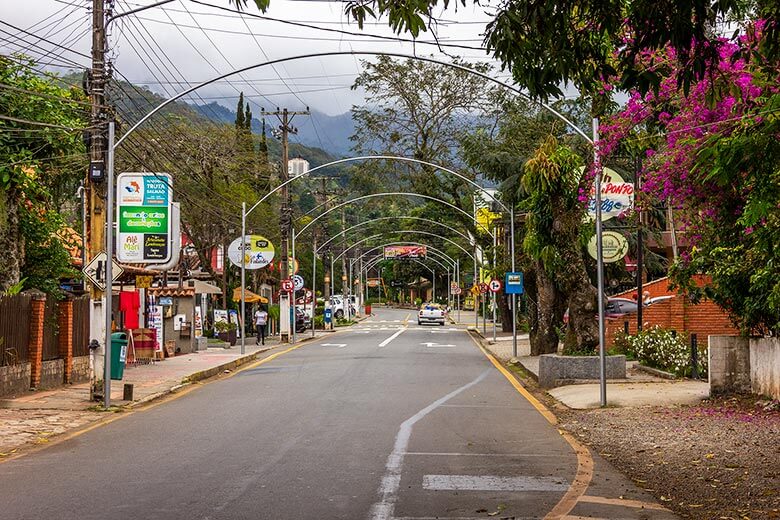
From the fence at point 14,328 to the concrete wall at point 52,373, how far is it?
89 cm

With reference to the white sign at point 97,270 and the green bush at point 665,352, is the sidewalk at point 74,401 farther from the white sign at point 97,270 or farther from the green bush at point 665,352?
the green bush at point 665,352

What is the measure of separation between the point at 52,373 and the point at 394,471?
42.7ft

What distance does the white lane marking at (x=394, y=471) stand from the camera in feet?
26.7

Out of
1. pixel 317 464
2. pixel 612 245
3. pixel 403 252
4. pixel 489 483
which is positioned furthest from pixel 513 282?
pixel 403 252

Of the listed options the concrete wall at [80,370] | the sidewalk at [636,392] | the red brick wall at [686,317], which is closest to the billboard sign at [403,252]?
the red brick wall at [686,317]

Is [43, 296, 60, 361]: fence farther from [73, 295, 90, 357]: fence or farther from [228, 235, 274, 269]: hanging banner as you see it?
[228, 235, 274, 269]: hanging banner

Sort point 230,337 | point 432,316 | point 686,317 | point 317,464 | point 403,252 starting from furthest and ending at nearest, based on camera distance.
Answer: point 403,252
point 432,316
point 230,337
point 686,317
point 317,464

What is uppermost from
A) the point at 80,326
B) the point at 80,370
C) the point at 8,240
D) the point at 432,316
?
the point at 8,240

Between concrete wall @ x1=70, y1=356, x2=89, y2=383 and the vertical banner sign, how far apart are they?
2.73m

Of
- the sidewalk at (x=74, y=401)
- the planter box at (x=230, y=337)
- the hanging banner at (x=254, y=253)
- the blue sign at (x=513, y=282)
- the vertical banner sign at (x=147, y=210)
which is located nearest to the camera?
the sidewalk at (x=74, y=401)

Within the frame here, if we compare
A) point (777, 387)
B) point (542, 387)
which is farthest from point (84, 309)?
point (777, 387)

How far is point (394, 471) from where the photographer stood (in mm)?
10227

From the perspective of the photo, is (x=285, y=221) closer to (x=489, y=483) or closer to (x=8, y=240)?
(x=8, y=240)

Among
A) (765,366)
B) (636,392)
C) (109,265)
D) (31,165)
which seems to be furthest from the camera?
(31,165)
